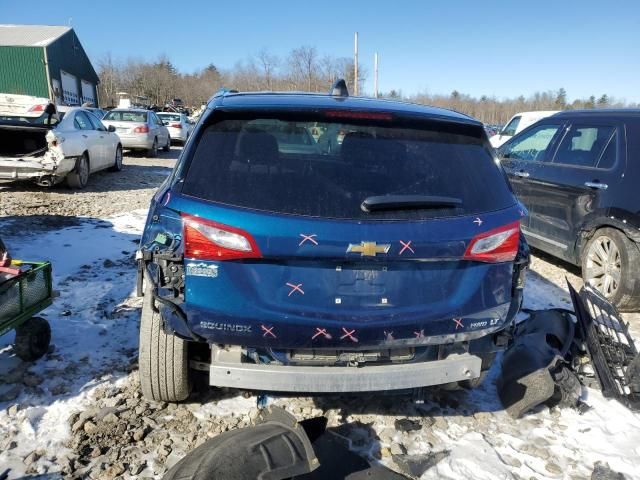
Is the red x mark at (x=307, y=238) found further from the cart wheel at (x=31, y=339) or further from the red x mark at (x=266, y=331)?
the cart wheel at (x=31, y=339)

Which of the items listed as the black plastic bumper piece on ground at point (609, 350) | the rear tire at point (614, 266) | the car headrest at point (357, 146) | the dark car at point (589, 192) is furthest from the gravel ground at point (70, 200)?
the rear tire at point (614, 266)

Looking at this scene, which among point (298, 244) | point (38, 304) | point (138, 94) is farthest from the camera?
point (138, 94)

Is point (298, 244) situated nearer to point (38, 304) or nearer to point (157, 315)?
point (157, 315)

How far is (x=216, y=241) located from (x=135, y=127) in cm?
1473

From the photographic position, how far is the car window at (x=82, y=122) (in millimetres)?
9536

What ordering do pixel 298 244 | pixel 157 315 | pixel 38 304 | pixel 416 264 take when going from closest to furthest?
pixel 298 244
pixel 416 264
pixel 157 315
pixel 38 304

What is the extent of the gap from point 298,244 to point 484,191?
1.04m

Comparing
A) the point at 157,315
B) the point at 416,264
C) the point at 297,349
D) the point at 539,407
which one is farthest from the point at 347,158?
the point at 539,407

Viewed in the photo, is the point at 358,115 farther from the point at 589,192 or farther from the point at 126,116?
the point at 126,116

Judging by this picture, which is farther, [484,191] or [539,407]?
[539,407]

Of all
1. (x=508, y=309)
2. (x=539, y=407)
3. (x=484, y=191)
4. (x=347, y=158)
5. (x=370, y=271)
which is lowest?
(x=539, y=407)

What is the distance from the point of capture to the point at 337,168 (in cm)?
240

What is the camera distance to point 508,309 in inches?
101

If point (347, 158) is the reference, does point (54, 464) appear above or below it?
below
